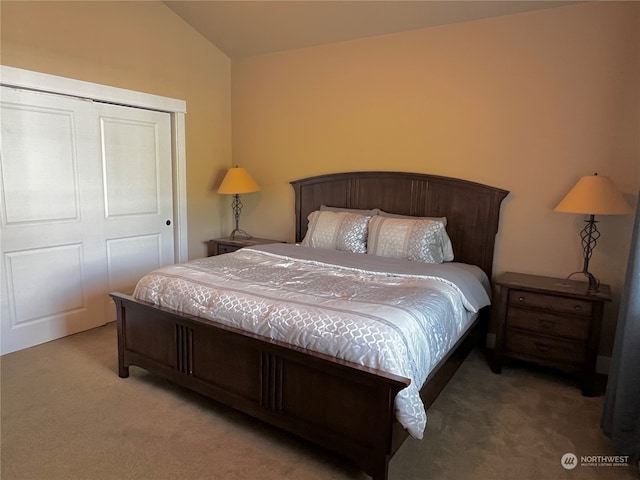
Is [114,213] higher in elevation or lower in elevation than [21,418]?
higher

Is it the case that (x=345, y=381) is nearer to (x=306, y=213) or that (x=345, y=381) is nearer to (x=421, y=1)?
(x=306, y=213)

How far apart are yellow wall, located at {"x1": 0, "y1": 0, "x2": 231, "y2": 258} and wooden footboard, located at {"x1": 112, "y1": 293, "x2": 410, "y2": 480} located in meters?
1.85

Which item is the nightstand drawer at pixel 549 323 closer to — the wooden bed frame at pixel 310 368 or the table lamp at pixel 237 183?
the wooden bed frame at pixel 310 368

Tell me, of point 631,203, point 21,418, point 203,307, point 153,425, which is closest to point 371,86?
point 631,203

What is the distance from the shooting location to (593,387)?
2.65m

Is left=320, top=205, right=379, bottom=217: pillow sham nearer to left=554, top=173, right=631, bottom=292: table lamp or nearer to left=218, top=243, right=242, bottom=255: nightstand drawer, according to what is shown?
left=218, top=243, right=242, bottom=255: nightstand drawer

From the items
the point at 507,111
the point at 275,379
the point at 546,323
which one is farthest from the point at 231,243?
the point at 546,323

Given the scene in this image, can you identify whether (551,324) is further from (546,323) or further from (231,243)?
(231,243)

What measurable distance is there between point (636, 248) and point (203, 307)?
82.5 inches

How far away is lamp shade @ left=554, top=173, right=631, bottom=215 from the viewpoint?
2.58m

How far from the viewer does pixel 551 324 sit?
2727mm

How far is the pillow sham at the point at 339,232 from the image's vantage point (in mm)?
3343

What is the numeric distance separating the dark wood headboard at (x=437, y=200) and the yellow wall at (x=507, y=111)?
86 millimetres

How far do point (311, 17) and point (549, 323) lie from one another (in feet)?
9.73
